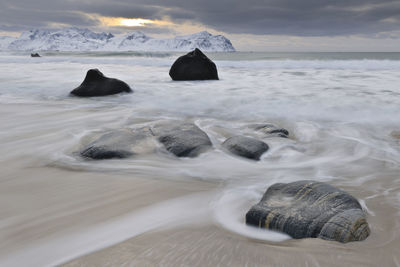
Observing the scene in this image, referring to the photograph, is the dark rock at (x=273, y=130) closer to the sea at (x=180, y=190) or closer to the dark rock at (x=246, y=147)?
the sea at (x=180, y=190)

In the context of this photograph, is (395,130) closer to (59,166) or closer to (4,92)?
(59,166)

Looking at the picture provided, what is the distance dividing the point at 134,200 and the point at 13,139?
7.60 feet

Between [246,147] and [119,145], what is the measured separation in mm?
1236

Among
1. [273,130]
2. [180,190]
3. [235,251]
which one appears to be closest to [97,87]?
[273,130]

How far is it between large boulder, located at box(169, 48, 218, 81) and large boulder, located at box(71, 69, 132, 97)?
126 inches

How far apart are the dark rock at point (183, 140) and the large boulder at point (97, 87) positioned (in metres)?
3.76

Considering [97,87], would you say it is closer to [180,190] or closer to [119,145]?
[119,145]

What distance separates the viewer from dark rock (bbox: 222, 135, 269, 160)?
9.50ft

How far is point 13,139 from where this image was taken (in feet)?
11.5

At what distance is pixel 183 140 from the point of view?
311cm

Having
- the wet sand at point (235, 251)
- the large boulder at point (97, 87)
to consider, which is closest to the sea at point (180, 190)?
the wet sand at point (235, 251)

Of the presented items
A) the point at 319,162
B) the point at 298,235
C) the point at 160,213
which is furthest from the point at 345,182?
the point at 160,213

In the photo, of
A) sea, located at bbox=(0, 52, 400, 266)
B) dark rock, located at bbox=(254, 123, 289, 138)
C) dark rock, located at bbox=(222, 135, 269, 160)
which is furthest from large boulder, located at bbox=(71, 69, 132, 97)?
dark rock, located at bbox=(222, 135, 269, 160)

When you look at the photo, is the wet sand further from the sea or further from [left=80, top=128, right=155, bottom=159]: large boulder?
[left=80, top=128, right=155, bottom=159]: large boulder
